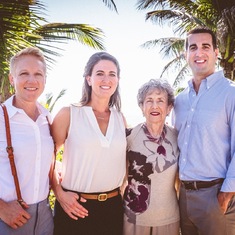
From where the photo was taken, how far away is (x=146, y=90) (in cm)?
324

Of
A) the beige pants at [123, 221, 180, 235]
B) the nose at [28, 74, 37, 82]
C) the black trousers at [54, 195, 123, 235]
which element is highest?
the nose at [28, 74, 37, 82]

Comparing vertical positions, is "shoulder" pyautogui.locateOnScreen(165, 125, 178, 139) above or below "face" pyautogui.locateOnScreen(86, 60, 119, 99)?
below

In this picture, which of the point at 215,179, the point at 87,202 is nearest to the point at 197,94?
the point at 215,179

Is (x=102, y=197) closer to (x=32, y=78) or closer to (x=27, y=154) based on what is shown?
(x=27, y=154)

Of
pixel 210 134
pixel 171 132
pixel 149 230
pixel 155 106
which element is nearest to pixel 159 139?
pixel 171 132

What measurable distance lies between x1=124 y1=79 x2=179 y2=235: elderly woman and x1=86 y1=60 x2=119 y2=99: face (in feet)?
1.37

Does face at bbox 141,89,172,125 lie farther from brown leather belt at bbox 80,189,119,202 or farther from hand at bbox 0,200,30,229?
hand at bbox 0,200,30,229

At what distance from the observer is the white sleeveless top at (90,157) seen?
9.19 ft

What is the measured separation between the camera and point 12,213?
2352 millimetres

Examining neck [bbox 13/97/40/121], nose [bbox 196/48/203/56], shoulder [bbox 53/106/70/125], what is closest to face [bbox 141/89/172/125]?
nose [bbox 196/48/203/56]

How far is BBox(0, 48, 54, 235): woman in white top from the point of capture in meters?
2.40

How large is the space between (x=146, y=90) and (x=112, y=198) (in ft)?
3.95

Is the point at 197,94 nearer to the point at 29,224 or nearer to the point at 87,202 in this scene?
the point at 87,202

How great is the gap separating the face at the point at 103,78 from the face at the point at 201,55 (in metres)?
0.87
